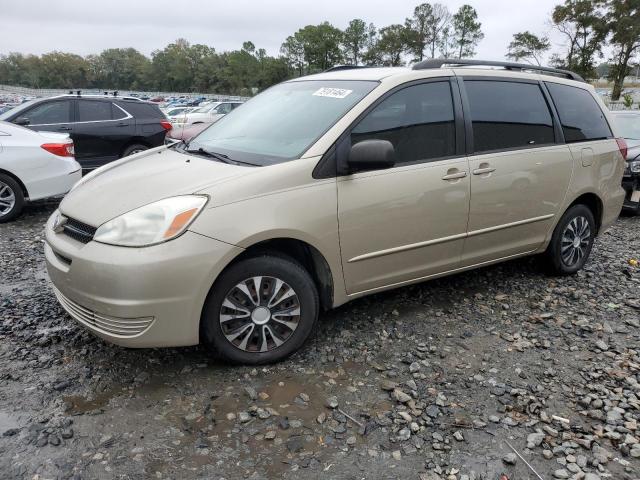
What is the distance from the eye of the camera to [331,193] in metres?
3.17

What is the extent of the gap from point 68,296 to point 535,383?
283 centimetres

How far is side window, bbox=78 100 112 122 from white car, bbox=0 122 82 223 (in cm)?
259

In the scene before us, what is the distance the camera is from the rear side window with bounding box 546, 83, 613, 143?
4.47 metres

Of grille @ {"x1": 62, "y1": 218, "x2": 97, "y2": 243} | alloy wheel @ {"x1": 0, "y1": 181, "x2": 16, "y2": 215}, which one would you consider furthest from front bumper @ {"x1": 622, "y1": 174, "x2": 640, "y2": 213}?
alloy wheel @ {"x1": 0, "y1": 181, "x2": 16, "y2": 215}

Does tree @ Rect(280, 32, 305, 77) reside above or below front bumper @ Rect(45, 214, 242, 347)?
above

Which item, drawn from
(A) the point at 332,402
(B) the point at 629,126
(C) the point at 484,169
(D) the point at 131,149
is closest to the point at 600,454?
(A) the point at 332,402

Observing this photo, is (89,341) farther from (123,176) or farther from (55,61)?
(55,61)

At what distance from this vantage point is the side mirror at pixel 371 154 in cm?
311

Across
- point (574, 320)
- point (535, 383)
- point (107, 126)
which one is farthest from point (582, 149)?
point (107, 126)

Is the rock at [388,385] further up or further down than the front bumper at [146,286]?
further down

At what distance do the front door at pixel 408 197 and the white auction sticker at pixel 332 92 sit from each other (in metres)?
0.29

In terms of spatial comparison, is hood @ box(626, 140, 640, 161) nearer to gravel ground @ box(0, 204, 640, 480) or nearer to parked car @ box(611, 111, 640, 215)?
parked car @ box(611, 111, 640, 215)

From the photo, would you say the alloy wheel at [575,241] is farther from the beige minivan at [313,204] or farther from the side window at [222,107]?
the side window at [222,107]

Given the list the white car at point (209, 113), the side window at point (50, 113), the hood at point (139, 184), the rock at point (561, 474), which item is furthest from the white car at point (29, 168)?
the white car at point (209, 113)
